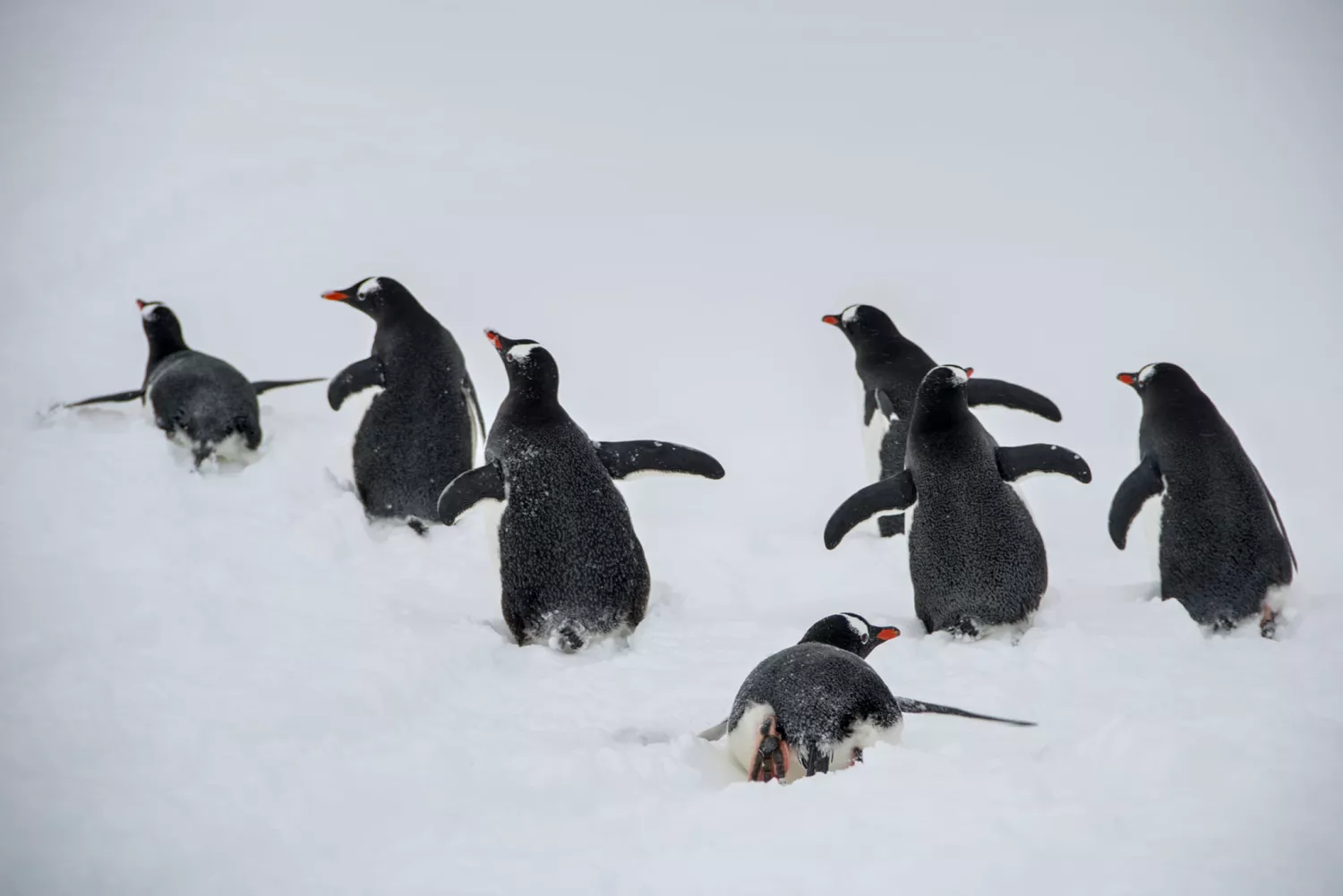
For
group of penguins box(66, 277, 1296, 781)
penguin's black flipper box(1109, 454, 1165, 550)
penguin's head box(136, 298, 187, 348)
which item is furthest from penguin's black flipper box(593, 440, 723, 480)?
penguin's head box(136, 298, 187, 348)

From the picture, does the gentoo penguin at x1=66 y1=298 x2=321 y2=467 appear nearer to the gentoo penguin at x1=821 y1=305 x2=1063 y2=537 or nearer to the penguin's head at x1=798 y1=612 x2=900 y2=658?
the gentoo penguin at x1=821 y1=305 x2=1063 y2=537

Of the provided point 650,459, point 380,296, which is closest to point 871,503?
point 650,459

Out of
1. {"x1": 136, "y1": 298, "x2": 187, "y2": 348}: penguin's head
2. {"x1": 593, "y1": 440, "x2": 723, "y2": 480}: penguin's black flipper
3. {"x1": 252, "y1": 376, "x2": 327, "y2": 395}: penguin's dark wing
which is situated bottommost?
{"x1": 593, "y1": 440, "x2": 723, "y2": 480}: penguin's black flipper

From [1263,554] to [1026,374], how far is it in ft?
11.4

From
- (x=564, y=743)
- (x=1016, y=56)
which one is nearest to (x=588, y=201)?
(x=1016, y=56)

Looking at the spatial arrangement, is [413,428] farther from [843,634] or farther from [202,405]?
[843,634]

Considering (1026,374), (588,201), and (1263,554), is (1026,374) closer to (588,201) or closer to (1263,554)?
(1263,554)

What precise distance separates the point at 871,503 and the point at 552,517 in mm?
974

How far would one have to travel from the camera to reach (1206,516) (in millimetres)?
3207

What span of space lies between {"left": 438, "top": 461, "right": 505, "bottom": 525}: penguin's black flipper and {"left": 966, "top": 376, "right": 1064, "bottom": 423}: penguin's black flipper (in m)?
1.74

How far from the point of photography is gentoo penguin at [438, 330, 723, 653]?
10.3ft

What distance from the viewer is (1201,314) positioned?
24.2ft

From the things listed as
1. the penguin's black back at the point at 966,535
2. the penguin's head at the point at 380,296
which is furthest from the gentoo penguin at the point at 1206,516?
the penguin's head at the point at 380,296

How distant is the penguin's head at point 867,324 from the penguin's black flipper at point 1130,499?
1645 millimetres
